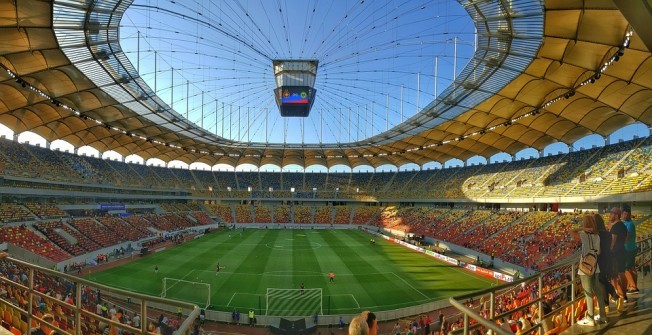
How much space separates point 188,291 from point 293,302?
28.1 feet

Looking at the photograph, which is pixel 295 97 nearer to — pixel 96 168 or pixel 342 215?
pixel 96 168

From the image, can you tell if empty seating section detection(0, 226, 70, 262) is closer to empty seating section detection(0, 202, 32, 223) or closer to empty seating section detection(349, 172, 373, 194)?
empty seating section detection(0, 202, 32, 223)

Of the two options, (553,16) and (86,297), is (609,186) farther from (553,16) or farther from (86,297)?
(86,297)

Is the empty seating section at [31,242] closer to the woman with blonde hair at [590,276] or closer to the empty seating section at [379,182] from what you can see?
the woman with blonde hair at [590,276]

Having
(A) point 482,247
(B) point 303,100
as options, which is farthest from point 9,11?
(A) point 482,247

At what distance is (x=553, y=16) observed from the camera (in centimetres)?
1966

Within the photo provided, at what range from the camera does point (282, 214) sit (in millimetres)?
77000

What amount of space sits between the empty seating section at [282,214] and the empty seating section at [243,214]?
544 cm

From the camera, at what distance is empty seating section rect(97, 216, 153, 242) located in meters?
46.2

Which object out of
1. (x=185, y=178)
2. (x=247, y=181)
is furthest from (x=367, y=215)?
(x=185, y=178)

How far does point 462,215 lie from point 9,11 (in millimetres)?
54823

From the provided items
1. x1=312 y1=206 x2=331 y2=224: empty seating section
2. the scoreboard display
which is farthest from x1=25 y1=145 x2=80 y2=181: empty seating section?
x1=312 y1=206 x2=331 y2=224: empty seating section

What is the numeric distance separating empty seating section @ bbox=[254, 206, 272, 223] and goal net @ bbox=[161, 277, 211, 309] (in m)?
45.1

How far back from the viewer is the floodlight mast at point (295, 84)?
41156 millimetres
